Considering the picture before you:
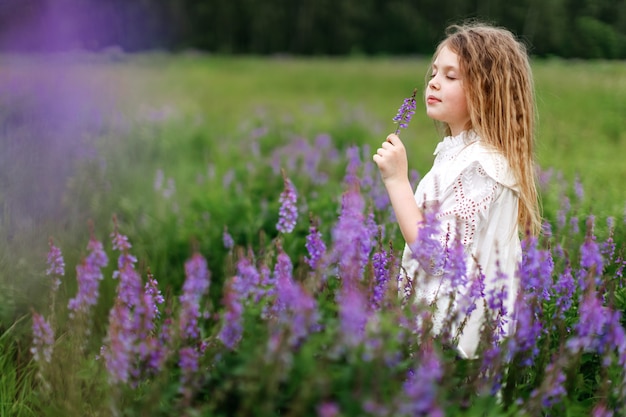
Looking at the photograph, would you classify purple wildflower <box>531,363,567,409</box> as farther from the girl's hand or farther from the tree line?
the tree line

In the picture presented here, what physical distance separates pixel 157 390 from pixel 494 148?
1503 mm

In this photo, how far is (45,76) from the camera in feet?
16.7

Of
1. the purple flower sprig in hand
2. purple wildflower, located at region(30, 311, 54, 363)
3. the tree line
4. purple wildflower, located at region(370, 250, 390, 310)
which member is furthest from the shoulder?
the tree line

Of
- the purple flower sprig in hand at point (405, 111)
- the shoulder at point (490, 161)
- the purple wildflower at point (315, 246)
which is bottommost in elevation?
the purple wildflower at point (315, 246)

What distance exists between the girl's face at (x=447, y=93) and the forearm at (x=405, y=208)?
13.6 inches

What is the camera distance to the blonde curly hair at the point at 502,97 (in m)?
2.56

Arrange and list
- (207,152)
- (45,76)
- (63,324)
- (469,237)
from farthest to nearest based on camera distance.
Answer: (207,152)
(45,76)
(63,324)
(469,237)

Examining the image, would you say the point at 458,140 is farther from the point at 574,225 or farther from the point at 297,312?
the point at 297,312

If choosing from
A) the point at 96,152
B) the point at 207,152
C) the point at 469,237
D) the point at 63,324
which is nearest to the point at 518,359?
the point at 469,237

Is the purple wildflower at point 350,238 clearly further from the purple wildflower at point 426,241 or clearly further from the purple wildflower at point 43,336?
the purple wildflower at point 43,336

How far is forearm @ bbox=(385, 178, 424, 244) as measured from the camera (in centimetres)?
235

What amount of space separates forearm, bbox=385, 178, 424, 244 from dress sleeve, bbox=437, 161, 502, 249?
0.09m

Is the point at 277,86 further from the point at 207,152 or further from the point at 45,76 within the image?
the point at 45,76

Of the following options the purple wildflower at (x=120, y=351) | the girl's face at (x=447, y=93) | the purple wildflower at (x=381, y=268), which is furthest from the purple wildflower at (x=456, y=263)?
the purple wildflower at (x=120, y=351)
